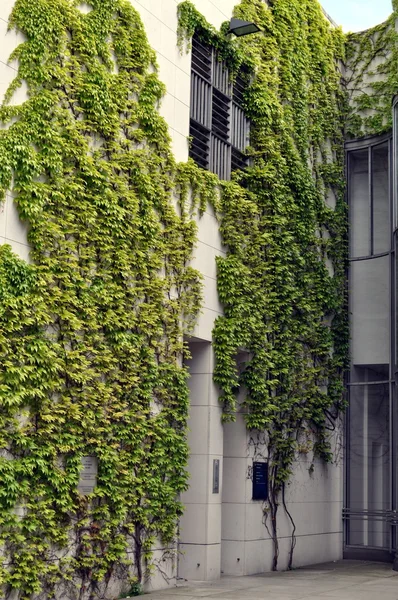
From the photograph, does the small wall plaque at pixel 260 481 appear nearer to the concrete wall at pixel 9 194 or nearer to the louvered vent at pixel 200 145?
the louvered vent at pixel 200 145

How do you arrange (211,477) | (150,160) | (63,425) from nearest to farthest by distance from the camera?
(63,425) < (150,160) < (211,477)

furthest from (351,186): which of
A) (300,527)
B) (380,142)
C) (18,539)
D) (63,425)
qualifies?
(18,539)

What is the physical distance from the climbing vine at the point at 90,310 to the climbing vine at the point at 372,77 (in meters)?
7.09

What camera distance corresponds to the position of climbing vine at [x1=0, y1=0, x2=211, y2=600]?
33.3 feet

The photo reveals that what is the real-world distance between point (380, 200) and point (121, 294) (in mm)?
8892

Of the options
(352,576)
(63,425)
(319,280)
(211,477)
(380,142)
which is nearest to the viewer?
(63,425)

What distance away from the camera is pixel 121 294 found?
1193 cm

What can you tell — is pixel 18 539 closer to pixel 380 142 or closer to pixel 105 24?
pixel 105 24

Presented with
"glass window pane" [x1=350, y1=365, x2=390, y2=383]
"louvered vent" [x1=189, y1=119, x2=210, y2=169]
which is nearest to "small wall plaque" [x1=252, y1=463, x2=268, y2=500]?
"glass window pane" [x1=350, y1=365, x2=390, y2=383]

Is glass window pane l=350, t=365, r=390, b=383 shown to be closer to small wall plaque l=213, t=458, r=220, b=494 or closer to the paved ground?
the paved ground

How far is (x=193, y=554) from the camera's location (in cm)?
1372

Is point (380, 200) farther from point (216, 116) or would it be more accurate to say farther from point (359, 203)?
point (216, 116)

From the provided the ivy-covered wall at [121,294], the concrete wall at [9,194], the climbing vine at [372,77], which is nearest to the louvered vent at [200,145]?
the ivy-covered wall at [121,294]

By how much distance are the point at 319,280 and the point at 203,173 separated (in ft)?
14.9
